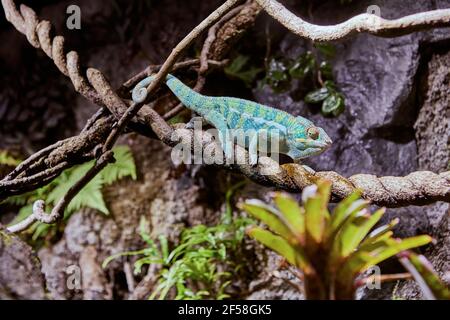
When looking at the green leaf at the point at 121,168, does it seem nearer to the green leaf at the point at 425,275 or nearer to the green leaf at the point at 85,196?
the green leaf at the point at 85,196

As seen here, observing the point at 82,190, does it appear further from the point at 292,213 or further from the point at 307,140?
the point at 292,213

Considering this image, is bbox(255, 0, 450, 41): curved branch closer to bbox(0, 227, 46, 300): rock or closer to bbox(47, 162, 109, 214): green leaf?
bbox(0, 227, 46, 300): rock

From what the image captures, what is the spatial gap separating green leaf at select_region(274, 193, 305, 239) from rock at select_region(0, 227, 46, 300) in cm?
95

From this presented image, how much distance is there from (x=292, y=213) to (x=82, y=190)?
2360 millimetres

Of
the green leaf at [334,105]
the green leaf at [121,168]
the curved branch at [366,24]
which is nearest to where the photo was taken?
the curved branch at [366,24]

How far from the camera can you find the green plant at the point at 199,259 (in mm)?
2838

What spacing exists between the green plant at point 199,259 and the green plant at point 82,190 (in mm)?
414

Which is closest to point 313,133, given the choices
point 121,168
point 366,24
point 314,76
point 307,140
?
point 307,140

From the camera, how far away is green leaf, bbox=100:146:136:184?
10.5ft

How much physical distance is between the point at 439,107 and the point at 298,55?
0.90m

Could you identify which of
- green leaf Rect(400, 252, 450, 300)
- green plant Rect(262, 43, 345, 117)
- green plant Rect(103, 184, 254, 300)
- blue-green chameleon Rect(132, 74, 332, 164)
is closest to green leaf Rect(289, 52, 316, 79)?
green plant Rect(262, 43, 345, 117)

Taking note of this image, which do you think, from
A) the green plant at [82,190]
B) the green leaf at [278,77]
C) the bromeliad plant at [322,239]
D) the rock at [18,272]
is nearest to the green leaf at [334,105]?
the green leaf at [278,77]
